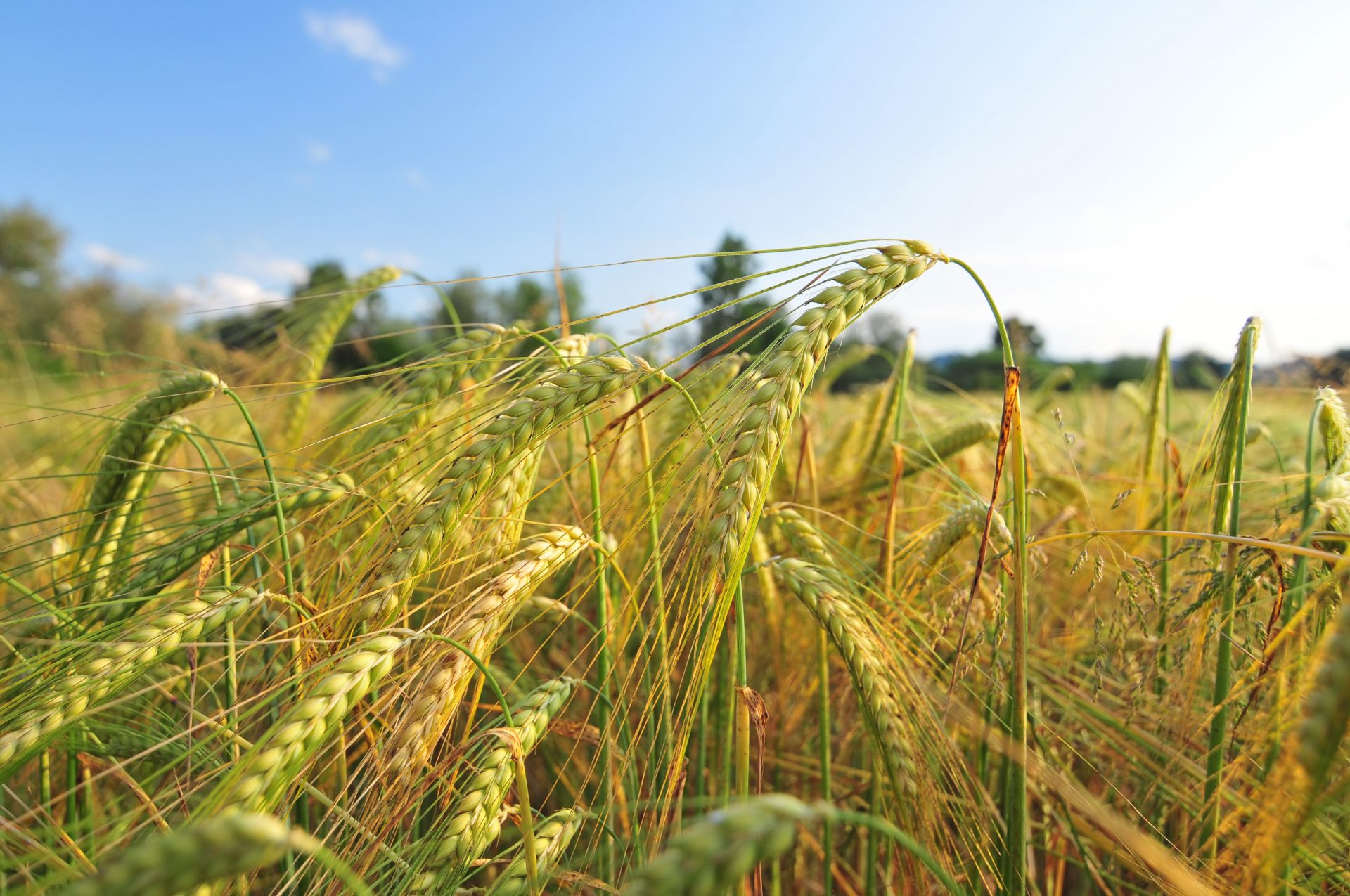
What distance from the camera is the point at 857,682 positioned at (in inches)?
38.9

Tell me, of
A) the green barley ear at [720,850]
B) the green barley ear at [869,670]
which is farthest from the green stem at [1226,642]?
the green barley ear at [720,850]

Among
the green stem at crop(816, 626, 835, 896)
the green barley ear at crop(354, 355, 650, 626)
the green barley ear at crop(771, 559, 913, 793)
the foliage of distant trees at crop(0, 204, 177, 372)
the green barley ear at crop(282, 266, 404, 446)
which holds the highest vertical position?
the foliage of distant trees at crop(0, 204, 177, 372)

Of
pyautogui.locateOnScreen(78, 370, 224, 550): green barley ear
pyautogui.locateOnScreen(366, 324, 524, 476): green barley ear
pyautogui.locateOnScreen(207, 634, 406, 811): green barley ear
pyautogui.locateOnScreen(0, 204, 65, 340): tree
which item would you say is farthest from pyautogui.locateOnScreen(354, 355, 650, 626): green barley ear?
pyautogui.locateOnScreen(0, 204, 65, 340): tree

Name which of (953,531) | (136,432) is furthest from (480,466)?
(136,432)

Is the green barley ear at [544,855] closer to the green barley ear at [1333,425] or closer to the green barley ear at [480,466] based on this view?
the green barley ear at [480,466]

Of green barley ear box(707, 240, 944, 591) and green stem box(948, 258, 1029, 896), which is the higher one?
green barley ear box(707, 240, 944, 591)

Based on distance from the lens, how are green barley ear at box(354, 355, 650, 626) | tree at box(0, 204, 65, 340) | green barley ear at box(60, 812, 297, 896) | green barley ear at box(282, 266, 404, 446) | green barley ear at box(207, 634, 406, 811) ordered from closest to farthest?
1. green barley ear at box(60, 812, 297, 896)
2. green barley ear at box(207, 634, 406, 811)
3. green barley ear at box(354, 355, 650, 626)
4. green barley ear at box(282, 266, 404, 446)
5. tree at box(0, 204, 65, 340)

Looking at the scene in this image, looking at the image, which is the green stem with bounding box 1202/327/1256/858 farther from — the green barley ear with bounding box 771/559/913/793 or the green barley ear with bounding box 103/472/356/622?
the green barley ear with bounding box 103/472/356/622

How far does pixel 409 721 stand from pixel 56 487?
163 inches

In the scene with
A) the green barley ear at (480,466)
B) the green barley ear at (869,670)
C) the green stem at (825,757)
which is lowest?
the green stem at (825,757)

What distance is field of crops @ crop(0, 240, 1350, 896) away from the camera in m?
0.70

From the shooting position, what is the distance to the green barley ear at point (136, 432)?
4.17 ft

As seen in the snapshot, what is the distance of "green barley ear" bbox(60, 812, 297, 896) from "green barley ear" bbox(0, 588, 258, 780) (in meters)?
0.35

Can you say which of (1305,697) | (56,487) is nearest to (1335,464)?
(1305,697)
